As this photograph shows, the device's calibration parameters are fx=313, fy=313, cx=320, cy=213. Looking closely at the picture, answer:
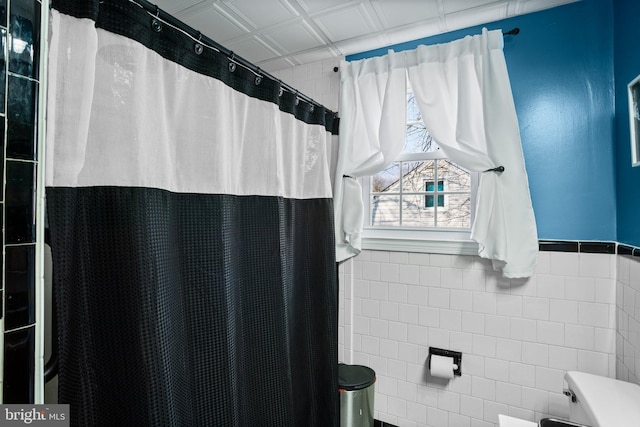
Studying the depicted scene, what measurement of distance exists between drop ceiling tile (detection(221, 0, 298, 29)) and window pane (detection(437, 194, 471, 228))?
4.37 feet

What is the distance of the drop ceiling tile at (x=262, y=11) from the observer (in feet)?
5.07

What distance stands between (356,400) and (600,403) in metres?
1.10

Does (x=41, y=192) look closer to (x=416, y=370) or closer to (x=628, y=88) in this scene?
(x=416, y=370)

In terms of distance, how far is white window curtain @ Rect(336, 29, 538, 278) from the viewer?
5.02 feet

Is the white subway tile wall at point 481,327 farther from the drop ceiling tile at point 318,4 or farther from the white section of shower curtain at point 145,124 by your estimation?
the white section of shower curtain at point 145,124

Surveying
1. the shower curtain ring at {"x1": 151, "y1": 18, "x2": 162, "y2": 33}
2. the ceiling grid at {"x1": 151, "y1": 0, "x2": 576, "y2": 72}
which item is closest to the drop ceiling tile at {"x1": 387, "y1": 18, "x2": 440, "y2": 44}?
the ceiling grid at {"x1": 151, "y1": 0, "x2": 576, "y2": 72}

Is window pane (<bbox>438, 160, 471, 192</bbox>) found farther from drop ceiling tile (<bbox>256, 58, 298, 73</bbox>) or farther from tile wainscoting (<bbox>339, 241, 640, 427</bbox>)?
drop ceiling tile (<bbox>256, 58, 298, 73</bbox>)

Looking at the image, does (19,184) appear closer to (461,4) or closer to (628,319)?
(461,4)

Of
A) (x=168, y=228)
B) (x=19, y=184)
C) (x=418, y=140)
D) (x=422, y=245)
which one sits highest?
(x=418, y=140)

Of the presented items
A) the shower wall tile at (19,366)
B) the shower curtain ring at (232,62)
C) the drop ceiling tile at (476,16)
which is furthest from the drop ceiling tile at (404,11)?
the shower wall tile at (19,366)

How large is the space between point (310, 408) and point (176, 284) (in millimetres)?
1052

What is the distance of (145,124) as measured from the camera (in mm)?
886

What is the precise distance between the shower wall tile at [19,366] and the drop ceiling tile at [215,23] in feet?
5.26

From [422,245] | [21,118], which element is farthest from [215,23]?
[422,245]
